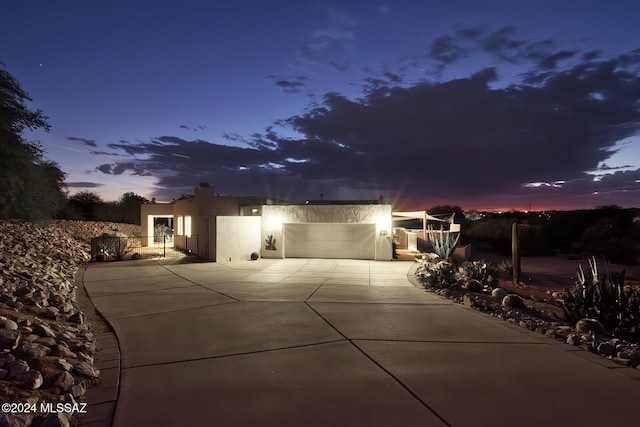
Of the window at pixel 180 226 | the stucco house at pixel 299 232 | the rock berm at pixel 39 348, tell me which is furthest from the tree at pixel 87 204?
the rock berm at pixel 39 348

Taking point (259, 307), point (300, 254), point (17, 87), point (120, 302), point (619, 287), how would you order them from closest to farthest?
point (619, 287) < point (259, 307) < point (120, 302) < point (17, 87) < point (300, 254)

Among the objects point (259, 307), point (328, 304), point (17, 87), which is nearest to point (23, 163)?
point (17, 87)

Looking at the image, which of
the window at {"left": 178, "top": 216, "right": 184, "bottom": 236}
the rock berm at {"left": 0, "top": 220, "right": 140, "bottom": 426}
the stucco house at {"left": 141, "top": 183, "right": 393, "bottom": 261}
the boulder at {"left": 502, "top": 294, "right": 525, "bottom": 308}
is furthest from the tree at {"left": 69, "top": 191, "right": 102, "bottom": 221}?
the boulder at {"left": 502, "top": 294, "right": 525, "bottom": 308}

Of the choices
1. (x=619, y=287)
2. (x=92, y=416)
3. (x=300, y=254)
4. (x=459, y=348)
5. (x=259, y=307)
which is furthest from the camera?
(x=300, y=254)

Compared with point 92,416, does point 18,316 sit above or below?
above

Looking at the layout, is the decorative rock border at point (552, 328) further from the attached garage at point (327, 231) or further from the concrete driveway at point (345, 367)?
the attached garage at point (327, 231)

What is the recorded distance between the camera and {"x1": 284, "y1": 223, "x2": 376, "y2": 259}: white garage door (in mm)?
17250

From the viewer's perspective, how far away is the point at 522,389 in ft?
12.8

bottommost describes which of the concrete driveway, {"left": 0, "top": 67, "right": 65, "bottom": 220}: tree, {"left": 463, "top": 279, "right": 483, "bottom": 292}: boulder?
the concrete driveway

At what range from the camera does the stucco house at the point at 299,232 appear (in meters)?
16.3

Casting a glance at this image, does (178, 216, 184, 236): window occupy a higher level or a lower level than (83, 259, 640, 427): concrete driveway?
higher

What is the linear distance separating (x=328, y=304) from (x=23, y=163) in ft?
33.7

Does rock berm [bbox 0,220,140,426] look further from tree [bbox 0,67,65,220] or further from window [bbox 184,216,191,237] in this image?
window [bbox 184,216,191,237]

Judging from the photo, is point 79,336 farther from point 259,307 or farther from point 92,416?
point 259,307
